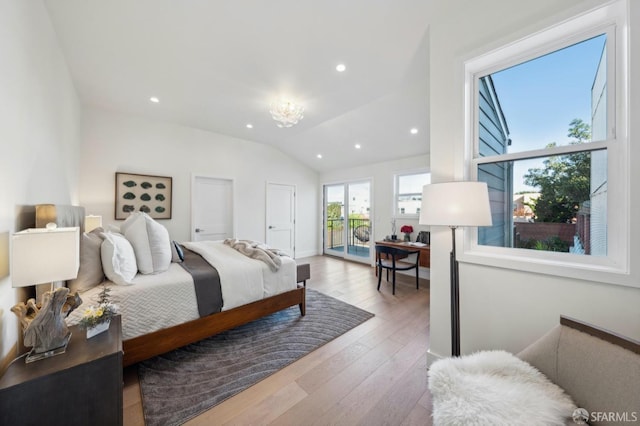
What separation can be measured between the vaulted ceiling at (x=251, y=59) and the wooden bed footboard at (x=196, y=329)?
99.8 inches

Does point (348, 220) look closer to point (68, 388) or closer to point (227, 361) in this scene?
point (227, 361)

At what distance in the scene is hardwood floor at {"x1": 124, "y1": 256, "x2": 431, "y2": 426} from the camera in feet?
4.72

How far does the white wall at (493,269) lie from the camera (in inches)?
46.5

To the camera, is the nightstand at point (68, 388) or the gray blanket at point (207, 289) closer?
the nightstand at point (68, 388)

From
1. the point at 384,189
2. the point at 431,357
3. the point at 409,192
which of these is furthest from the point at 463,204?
the point at 384,189

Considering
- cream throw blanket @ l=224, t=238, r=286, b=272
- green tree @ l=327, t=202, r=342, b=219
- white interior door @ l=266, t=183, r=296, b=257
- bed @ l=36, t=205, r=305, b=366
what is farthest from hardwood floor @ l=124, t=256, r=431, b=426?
green tree @ l=327, t=202, r=342, b=219

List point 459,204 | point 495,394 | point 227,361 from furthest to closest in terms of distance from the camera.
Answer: point 227,361 → point 459,204 → point 495,394

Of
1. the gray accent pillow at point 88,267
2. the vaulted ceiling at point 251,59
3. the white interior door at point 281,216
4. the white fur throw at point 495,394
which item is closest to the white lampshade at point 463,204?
the white fur throw at point 495,394

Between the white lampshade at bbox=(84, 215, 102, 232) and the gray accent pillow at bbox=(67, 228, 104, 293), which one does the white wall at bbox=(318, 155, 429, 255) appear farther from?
the white lampshade at bbox=(84, 215, 102, 232)

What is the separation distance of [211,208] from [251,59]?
3.17 metres

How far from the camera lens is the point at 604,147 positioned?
4.35 ft

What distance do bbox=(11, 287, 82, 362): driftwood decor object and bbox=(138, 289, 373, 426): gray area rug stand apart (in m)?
0.72

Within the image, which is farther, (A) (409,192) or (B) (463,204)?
(A) (409,192)

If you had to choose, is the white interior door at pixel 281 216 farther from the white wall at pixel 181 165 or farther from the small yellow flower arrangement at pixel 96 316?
the small yellow flower arrangement at pixel 96 316
